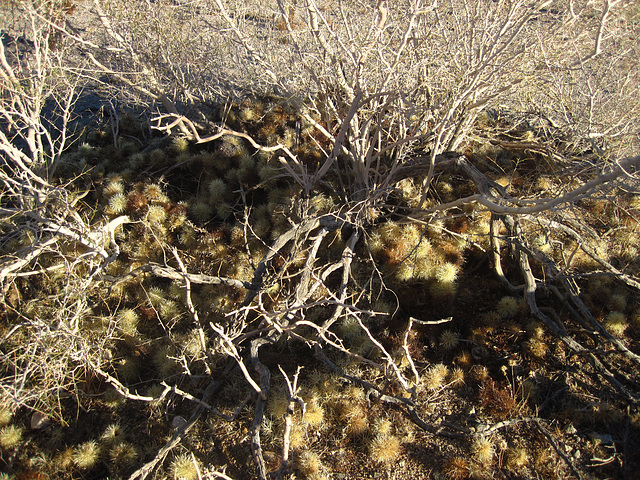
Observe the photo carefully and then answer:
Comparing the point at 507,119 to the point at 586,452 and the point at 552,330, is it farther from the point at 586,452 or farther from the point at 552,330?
the point at 586,452

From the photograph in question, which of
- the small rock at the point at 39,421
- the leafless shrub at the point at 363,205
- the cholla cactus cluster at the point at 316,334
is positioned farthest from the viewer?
the small rock at the point at 39,421

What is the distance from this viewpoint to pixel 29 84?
17.1ft

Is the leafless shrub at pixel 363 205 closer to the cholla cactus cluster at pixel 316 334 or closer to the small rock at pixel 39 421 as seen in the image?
the cholla cactus cluster at pixel 316 334

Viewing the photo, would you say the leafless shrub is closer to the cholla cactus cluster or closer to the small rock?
the cholla cactus cluster

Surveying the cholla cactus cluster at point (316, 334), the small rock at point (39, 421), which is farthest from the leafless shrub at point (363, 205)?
the small rock at point (39, 421)

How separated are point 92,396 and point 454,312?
4221 millimetres

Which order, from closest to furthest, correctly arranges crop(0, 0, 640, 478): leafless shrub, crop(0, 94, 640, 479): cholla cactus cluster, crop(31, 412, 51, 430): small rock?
crop(0, 94, 640, 479): cholla cactus cluster, crop(0, 0, 640, 478): leafless shrub, crop(31, 412, 51, 430): small rock

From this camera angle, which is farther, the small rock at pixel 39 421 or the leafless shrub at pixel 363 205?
the small rock at pixel 39 421

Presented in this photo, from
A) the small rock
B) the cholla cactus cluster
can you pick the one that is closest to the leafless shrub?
the cholla cactus cluster

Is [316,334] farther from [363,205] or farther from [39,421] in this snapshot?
[39,421]

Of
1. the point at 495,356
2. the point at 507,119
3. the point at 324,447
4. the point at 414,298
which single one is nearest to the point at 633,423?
the point at 495,356

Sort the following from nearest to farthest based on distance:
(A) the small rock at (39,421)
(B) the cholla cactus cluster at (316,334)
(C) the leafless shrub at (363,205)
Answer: (B) the cholla cactus cluster at (316,334) → (C) the leafless shrub at (363,205) → (A) the small rock at (39,421)

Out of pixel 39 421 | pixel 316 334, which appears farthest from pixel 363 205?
pixel 39 421

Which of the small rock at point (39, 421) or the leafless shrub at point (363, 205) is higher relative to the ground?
the leafless shrub at point (363, 205)
